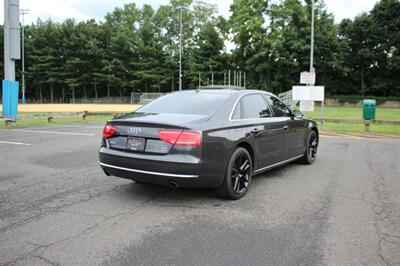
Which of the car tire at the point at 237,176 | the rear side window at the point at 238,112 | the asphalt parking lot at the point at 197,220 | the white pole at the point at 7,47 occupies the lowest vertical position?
the asphalt parking lot at the point at 197,220

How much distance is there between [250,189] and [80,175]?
309 centimetres

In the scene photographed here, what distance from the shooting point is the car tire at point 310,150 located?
25.9ft

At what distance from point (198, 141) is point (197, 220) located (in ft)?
3.19

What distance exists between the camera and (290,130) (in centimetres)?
693

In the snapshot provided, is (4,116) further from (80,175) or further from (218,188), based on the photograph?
(218,188)

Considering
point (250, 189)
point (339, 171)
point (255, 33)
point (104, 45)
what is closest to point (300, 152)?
point (339, 171)

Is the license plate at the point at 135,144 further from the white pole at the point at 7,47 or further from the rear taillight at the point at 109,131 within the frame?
the white pole at the point at 7,47

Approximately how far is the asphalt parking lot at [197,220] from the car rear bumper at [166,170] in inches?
14.6

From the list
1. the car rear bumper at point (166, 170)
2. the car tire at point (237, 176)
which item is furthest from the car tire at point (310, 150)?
the car rear bumper at point (166, 170)

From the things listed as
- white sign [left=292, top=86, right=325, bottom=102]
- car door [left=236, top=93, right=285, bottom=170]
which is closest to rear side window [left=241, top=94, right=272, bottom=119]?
car door [left=236, top=93, right=285, bottom=170]

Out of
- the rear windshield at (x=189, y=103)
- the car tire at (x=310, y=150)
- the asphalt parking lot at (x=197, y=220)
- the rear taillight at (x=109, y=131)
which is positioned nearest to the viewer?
the asphalt parking lot at (x=197, y=220)

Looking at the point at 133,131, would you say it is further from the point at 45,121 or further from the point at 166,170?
the point at 45,121

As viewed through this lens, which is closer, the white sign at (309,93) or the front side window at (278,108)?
the front side window at (278,108)

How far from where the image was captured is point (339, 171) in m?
7.45
